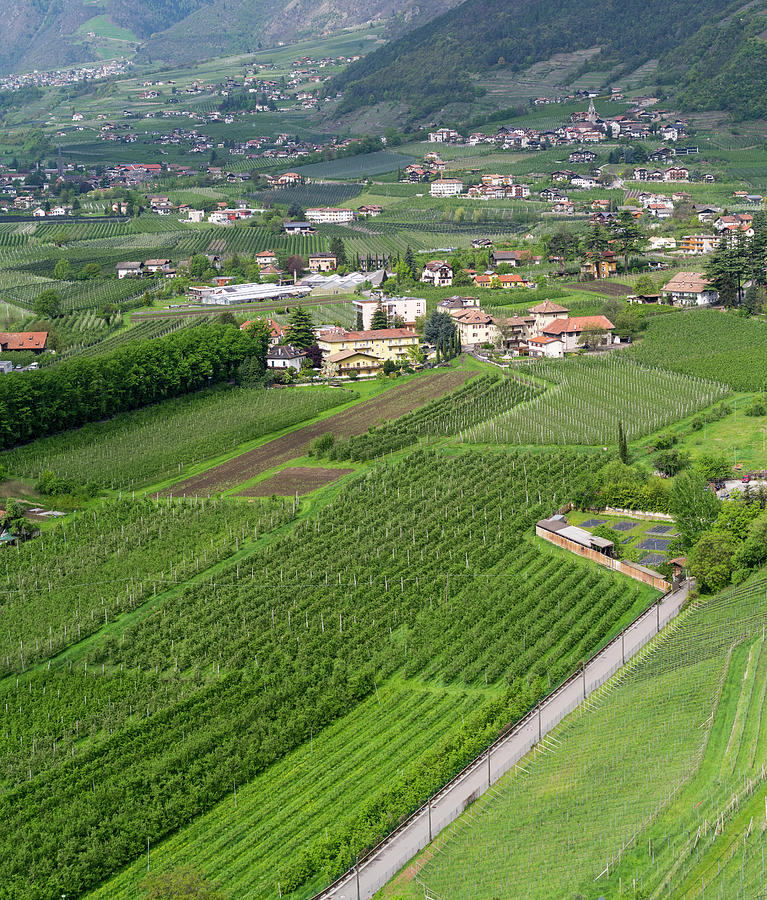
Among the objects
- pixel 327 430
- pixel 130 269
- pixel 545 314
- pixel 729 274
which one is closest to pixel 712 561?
pixel 327 430

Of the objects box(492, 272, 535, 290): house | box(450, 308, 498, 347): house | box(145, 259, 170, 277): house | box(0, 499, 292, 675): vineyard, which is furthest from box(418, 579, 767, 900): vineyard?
box(145, 259, 170, 277): house

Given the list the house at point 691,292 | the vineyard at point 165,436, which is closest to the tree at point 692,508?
the vineyard at point 165,436

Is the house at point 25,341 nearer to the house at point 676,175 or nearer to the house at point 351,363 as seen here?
the house at point 351,363

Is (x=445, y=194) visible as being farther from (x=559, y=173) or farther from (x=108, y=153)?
(x=108, y=153)

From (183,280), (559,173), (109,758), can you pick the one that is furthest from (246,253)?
(109,758)

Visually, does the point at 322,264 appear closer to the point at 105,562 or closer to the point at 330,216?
the point at 330,216
